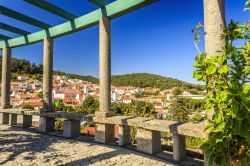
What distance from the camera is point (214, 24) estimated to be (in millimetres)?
3596

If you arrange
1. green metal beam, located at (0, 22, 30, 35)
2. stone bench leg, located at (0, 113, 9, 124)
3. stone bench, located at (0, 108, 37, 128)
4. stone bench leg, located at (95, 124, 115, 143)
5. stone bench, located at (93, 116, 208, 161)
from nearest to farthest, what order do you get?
stone bench, located at (93, 116, 208, 161), stone bench leg, located at (95, 124, 115, 143), green metal beam, located at (0, 22, 30, 35), stone bench, located at (0, 108, 37, 128), stone bench leg, located at (0, 113, 9, 124)

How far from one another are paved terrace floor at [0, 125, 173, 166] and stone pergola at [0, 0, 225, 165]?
1.50 feet

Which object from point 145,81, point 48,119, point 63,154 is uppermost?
point 145,81

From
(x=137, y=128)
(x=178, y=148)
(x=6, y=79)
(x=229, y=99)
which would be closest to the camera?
(x=229, y=99)

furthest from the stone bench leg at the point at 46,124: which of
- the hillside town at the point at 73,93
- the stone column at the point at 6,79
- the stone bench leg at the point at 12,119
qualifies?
the hillside town at the point at 73,93

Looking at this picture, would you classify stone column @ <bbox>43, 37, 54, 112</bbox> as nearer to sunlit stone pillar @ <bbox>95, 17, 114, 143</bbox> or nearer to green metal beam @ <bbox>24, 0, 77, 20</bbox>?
green metal beam @ <bbox>24, 0, 77, 20</bbox>

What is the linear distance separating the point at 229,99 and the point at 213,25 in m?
2.32

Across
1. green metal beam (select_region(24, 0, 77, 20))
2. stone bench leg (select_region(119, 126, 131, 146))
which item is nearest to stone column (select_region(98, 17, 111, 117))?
stone bench leg (select_region(119, 126, 131, 146))

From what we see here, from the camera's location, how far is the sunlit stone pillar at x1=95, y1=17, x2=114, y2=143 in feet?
21.1

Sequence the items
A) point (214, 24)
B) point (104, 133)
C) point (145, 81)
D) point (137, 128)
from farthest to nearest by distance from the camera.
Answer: point (145, 81) < point (104, 133) < point (137, 128) < point (214, 24)

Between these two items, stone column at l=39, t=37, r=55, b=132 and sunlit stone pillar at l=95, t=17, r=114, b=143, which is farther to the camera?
stone column at l=39, t=37, r=55, b=132

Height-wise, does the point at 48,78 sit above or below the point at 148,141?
above

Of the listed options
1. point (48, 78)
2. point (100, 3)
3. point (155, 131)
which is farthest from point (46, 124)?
point (100, 3)

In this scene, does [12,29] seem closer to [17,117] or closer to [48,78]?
[48,78]
